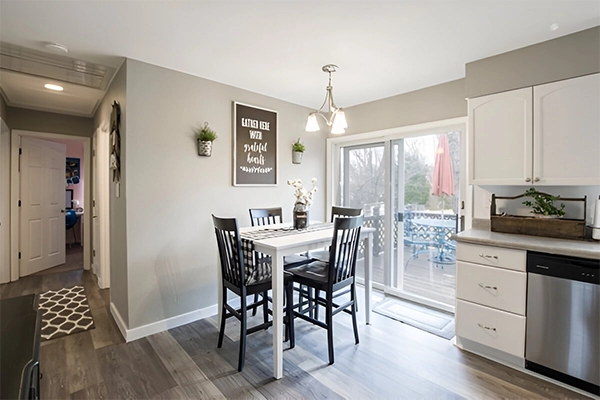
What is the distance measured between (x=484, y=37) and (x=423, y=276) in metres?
2.41

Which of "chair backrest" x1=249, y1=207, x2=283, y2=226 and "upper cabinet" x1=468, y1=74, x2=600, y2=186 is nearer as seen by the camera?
"upper cabinet" x1=468, y1=74, x2=600, y2=186

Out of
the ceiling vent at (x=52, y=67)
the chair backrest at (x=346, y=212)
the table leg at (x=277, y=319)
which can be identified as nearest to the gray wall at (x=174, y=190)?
the ceiling vent at (x=52, y=67)

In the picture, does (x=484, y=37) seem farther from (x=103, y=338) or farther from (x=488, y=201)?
(x=103, y=338)

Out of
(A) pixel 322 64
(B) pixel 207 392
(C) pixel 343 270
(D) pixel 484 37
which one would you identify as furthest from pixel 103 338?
(D) pixel 484 37

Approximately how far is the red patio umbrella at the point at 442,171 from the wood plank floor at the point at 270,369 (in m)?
1.44

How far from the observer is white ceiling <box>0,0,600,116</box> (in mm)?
1780

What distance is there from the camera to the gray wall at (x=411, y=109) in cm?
292

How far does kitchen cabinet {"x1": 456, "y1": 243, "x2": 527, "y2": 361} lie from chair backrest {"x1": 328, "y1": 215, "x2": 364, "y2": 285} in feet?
2.71

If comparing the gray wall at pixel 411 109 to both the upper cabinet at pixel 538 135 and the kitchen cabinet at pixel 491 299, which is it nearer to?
the upper cabinet at pixel 538 135

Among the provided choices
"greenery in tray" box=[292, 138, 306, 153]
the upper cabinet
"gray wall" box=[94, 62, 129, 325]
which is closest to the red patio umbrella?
the upper cabinet

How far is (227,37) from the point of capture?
2141 mm

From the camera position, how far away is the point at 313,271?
244 centimetres

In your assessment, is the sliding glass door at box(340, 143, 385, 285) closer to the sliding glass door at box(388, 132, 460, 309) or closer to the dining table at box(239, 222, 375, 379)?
the sliding glass door at box(388, 132, 460, 309)

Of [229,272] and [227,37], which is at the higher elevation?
[227,37]
